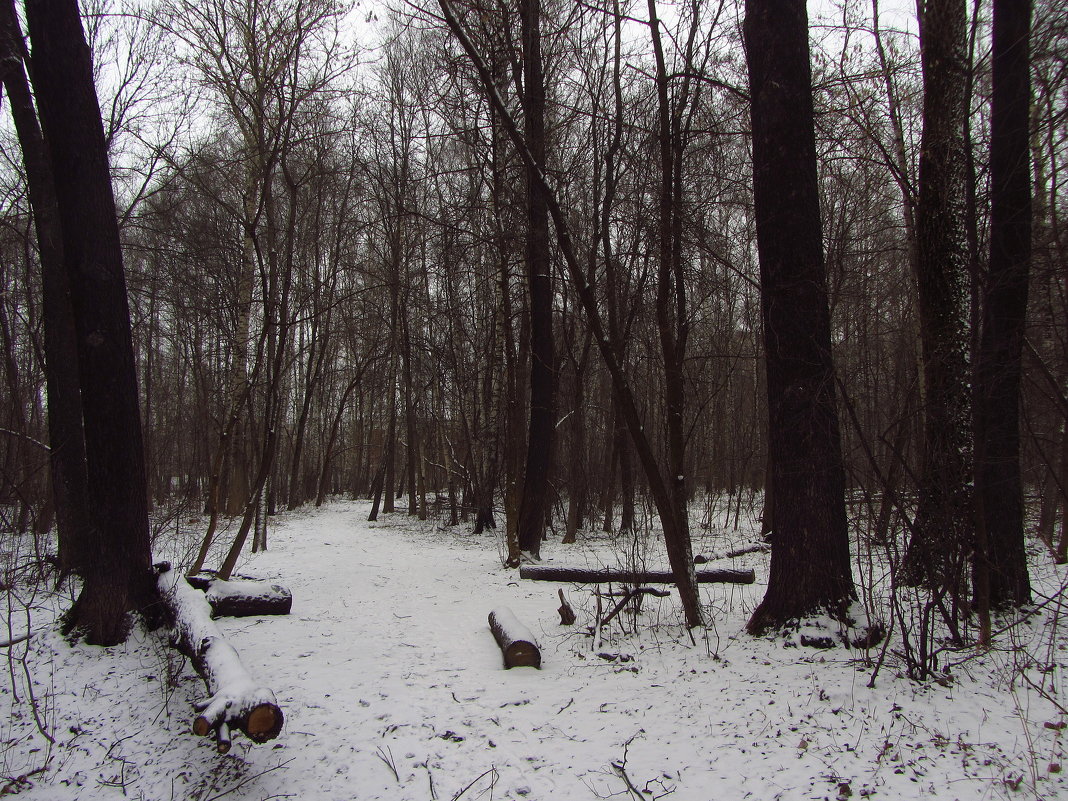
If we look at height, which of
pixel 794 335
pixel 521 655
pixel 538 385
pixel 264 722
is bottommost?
pixel 521 655

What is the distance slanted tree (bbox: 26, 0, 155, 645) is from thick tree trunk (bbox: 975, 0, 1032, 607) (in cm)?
732

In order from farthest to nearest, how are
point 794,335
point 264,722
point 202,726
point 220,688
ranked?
point 794,335 → point 220,688 → point 264,722 → point 202,726

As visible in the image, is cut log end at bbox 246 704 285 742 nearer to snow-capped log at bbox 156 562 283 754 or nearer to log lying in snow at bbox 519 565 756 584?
snow-capped log at bbox 156 562 283 754

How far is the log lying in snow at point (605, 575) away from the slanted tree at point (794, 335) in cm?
272

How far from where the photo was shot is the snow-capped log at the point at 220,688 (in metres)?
3.35

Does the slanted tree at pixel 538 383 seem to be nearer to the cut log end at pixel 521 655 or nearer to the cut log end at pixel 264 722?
the cut log end at pixel 521 655

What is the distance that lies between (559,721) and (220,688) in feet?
7.32

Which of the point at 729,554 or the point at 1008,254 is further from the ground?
the point at 1008,254

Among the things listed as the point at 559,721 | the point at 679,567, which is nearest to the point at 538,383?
the point at 679,567

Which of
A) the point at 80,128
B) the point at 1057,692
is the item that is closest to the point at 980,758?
the point at 1057,692

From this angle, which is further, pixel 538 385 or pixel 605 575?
pixel 538 385

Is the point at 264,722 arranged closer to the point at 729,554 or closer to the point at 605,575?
the point at 605,575

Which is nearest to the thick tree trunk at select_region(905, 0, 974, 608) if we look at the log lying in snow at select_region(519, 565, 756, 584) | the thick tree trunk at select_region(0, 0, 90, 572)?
the log lying in snow at select_region(519, 565, 756, 584)

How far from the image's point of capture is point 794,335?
5062 mm
